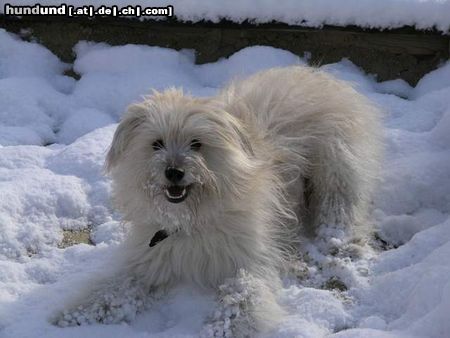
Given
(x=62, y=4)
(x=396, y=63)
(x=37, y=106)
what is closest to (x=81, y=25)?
(x=62, y=4)

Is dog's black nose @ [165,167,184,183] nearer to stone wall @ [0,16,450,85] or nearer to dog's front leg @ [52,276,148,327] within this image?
dog's front leg @ [52,276,148,327]

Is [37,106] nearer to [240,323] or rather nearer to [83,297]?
[83,297]

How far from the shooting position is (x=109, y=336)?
3.23 meters

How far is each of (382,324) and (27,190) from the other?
2.36 meters

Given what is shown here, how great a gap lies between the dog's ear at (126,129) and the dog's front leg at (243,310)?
0.88 m

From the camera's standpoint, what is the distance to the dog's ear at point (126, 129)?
344 centimetres

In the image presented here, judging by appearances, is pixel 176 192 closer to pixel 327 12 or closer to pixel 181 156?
pixel 181 156

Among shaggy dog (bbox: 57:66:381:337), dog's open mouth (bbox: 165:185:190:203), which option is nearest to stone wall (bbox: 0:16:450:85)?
shaggy dog (bbox: 57:66:381:337)

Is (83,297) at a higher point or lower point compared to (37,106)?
lower

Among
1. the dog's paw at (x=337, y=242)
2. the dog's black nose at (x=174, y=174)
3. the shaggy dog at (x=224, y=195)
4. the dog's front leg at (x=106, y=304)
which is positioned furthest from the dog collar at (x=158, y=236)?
the dog's paw at (x=337, y=242)

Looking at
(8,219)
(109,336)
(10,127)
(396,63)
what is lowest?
(109,336)

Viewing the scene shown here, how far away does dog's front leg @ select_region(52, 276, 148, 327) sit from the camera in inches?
131

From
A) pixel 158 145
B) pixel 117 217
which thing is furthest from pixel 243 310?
pixel 117 217

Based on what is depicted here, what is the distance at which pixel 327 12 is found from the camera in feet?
19.0
